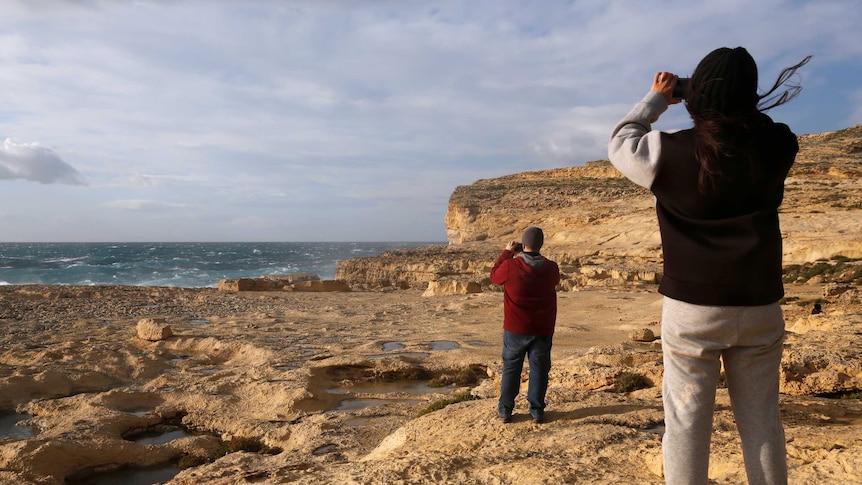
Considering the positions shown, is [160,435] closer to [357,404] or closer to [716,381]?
[357,404]

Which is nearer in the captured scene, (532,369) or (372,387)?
(532,369)

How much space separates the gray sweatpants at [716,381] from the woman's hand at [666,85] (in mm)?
833

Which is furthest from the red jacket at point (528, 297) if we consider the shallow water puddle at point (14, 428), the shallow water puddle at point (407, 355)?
the shallow water puddle at point (14, 428)

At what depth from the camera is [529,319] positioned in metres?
4.52

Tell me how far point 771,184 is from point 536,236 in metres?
2.59

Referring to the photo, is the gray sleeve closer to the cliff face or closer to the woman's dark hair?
the woman's dark hair

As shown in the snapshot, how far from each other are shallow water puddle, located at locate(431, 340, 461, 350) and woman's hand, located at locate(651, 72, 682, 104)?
927 cm

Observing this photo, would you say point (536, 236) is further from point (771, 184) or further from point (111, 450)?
point (111, 450)

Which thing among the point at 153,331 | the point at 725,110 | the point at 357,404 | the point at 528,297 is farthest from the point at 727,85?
the point at 153,331

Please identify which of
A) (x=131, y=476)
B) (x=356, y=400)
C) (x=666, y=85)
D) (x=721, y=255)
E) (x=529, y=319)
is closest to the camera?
(x=721, y=255)

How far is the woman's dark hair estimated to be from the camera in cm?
193

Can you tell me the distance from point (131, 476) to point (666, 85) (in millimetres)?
5985

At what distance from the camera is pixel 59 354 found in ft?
34.0

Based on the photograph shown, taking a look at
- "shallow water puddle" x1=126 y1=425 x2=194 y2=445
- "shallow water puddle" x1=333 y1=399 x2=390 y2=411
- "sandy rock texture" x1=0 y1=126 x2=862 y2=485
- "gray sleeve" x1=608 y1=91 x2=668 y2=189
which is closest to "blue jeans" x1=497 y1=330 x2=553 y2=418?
"sandy rock texture" x1=0 y1=126 x2=862 y2=485
